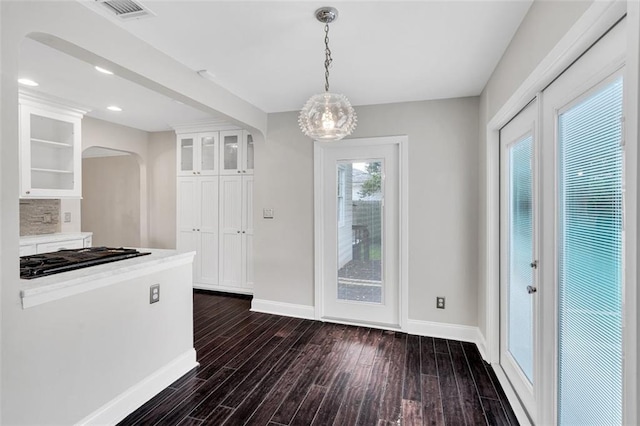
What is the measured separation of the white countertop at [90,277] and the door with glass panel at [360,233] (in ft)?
5.78

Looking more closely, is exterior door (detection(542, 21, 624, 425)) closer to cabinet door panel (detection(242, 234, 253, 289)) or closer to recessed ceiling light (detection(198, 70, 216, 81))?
recessed ceiling light (detection(198, 70, 216, 81))

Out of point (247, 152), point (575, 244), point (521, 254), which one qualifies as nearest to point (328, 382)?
point (521, 254)

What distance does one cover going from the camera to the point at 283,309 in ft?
12.6

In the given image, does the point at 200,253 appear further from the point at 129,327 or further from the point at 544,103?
the point at 544,103

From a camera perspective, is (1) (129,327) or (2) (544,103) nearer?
(2) (544,103)

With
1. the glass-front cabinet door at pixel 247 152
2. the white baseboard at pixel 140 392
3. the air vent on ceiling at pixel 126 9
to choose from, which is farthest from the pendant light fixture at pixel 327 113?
the glass-front cabinet door at pixel 247 152

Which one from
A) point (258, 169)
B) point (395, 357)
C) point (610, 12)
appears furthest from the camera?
point (258, 169)

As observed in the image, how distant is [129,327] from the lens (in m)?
2.05

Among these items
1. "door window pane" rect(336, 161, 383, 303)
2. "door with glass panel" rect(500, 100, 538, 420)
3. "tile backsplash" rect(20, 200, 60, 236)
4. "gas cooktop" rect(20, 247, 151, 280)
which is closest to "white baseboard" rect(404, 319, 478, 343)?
"door window pane" rect(336, 161, 383, 303)

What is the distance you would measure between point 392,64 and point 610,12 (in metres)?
1.57

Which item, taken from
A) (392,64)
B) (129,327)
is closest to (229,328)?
(129,327)

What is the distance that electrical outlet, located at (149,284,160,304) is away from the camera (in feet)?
7.26

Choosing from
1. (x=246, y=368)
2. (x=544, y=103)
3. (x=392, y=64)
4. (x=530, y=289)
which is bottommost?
(x=246, y=368)

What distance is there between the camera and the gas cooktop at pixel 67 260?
5.56ft
